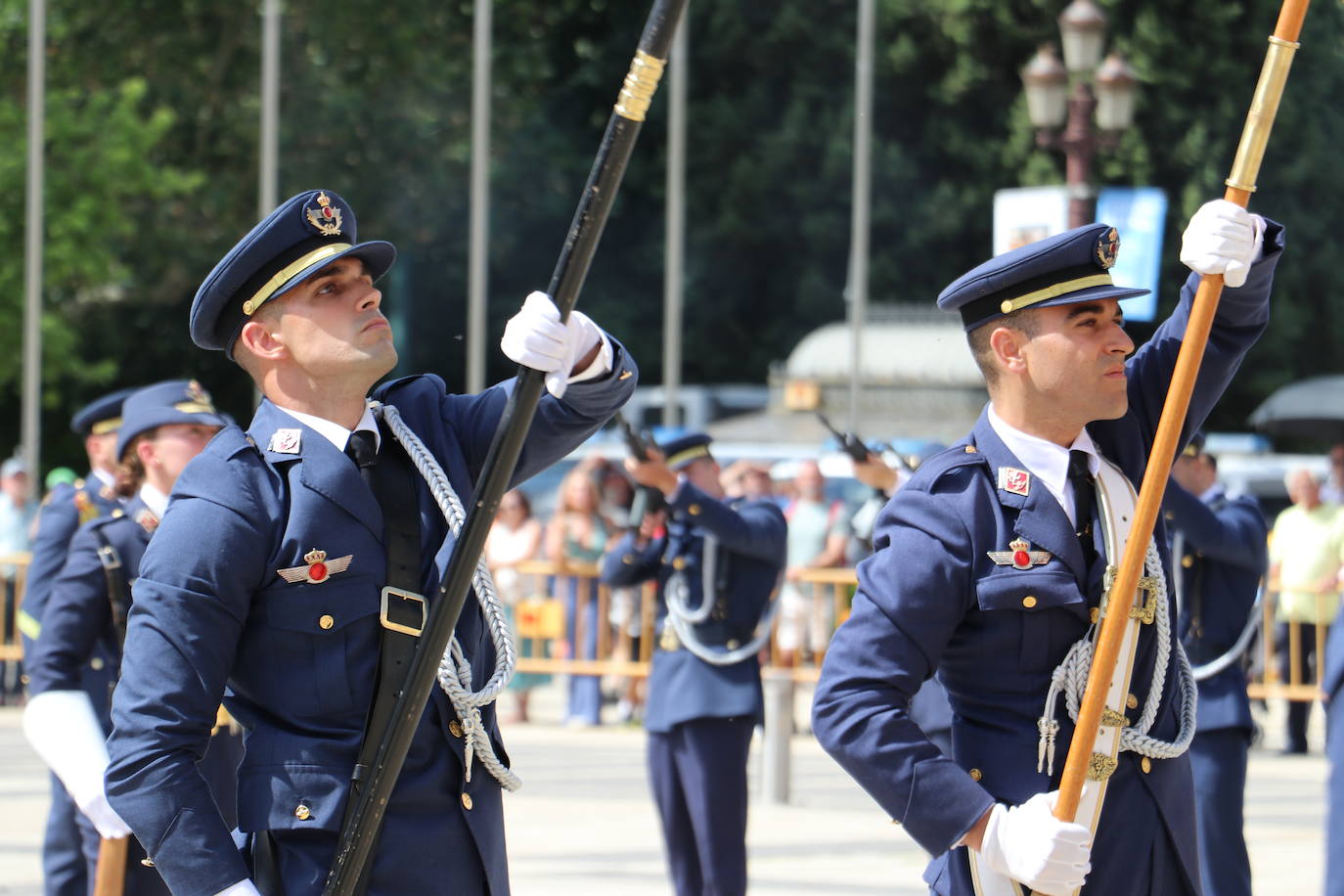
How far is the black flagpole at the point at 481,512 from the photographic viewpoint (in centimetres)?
319

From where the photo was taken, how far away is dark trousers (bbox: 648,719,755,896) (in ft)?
24.1

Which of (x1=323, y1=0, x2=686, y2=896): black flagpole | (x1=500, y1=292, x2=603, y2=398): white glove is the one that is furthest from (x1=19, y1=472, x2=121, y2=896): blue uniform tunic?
(x1=500, y1=292, x2=603, y2=398): white glove

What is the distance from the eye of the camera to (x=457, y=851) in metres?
3.50

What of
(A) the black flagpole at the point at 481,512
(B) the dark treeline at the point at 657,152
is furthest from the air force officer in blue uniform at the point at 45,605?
(B) the dark treeline at the point at 657,152

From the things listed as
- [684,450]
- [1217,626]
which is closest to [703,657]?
[684,450]

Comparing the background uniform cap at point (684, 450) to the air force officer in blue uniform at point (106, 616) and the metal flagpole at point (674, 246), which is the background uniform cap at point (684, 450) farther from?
the metal flagpole at point (674, 246)

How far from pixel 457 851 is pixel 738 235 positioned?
25.9 m

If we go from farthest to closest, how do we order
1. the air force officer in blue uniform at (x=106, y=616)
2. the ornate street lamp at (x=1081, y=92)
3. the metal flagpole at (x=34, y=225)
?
the metal flagpole at (x=34, y=225) < the ornate street lamp at (x=1081, y=92) < the air force officer in blue uniform at (x=106, y=616)

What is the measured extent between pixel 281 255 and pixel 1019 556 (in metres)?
1.41

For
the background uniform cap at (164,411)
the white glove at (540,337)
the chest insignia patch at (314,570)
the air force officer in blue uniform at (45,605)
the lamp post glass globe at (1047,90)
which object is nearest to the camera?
the white glove at (540,337)

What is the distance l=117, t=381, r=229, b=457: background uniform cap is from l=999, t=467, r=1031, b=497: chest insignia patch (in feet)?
9.07

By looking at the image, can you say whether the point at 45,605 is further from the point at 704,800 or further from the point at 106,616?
the point at 704,800

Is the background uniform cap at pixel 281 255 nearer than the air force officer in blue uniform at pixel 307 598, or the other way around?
the air force officer in blue uniform at pixel 307 598

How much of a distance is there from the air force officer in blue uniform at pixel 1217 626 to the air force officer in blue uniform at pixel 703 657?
5.13 ft
